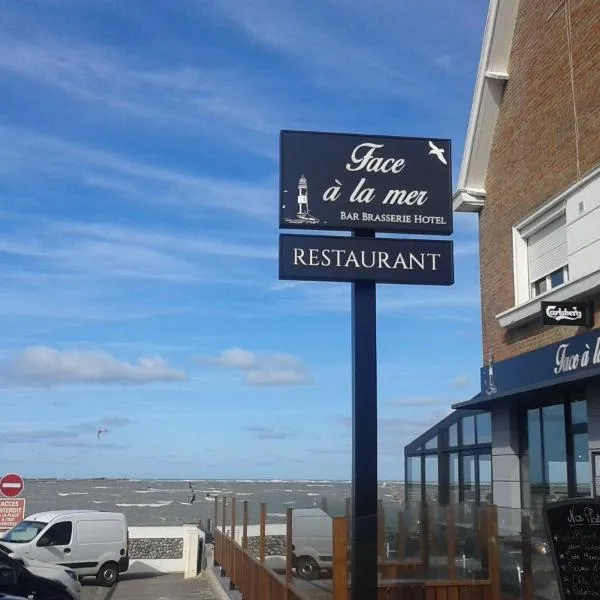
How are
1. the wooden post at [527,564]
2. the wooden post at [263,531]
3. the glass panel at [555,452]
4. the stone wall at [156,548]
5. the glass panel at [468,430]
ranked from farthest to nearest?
the stone wall at [156,548], the glass panel at [468,430], the glass panel at [555,452], the wooden post at [263,531], the wooden post at [527,564]

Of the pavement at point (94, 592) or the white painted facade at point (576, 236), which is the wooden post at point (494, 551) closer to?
the white painted facade at point (576, 236)

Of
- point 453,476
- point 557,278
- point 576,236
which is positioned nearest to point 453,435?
point 453,476

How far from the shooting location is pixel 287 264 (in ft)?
35.9

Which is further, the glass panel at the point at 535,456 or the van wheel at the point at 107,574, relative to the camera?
the van wheel at the point at 107,574

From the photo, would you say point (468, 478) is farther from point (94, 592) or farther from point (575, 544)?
point (575, 544)

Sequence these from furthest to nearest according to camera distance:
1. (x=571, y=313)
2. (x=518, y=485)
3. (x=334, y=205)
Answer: (x=518, y=485) < (x=571, y=313) < (x=334, y=205)

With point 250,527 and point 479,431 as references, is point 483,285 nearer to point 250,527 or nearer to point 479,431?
point 479,431

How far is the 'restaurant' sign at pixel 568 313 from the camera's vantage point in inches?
516

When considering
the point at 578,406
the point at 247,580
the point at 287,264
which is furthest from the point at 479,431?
the point at 287,264

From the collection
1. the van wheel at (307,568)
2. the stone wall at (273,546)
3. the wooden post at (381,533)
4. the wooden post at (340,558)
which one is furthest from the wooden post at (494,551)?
the stone wall at (273,546)

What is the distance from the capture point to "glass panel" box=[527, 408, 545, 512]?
598 inches

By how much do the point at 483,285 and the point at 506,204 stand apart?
5.66 feet

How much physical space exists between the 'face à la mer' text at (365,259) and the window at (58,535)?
615 inches

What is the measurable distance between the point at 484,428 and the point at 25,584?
9.32m
